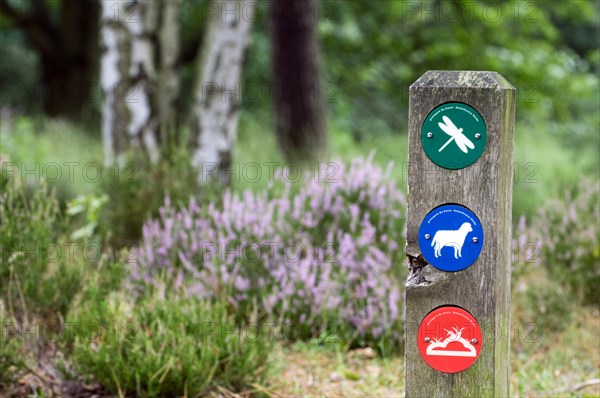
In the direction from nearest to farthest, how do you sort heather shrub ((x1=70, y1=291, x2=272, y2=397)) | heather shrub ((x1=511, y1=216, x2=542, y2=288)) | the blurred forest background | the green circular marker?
the green circular marker
heather shrub ((x1=70, y1=291, x2=272, y2=397))
the blurred forest background
heather shrub ((x1=511, y1=216, x2=542, y2=288))

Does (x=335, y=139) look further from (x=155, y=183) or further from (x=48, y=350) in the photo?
(x=48, y=350)

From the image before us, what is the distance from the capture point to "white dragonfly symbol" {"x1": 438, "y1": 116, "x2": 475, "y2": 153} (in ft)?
8.08

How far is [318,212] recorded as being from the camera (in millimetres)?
4988

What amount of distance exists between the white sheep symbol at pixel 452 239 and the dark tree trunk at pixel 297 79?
6.73 m

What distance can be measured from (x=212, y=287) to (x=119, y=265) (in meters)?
0.67

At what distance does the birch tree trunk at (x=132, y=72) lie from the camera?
6.66 m

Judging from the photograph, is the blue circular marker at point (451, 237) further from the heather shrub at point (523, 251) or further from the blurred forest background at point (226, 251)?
the heather shrub at point (523, 251)

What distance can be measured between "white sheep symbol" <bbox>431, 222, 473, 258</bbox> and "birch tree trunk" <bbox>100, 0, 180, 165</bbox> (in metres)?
4.41

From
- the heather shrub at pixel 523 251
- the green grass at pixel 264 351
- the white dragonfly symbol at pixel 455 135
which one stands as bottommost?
the green grass at pixel 264 351

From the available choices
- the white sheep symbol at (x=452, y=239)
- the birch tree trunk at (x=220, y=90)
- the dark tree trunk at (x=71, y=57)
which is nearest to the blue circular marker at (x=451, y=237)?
the white sheep symbol at (x=452, y=239)

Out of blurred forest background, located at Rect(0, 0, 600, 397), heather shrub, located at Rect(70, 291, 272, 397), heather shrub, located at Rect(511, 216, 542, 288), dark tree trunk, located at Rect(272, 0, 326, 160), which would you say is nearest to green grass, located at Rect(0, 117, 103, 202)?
blurred forest background, located at Rect(0, 0, 600, 397)

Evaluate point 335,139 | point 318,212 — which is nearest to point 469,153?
point 318,212

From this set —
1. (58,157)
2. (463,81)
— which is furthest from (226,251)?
(58,157)

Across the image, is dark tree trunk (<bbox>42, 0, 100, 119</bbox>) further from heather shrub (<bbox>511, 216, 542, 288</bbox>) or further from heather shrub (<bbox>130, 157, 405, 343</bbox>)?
heather shrub (<bbox>511, 216, 542, 288</bbox>)
